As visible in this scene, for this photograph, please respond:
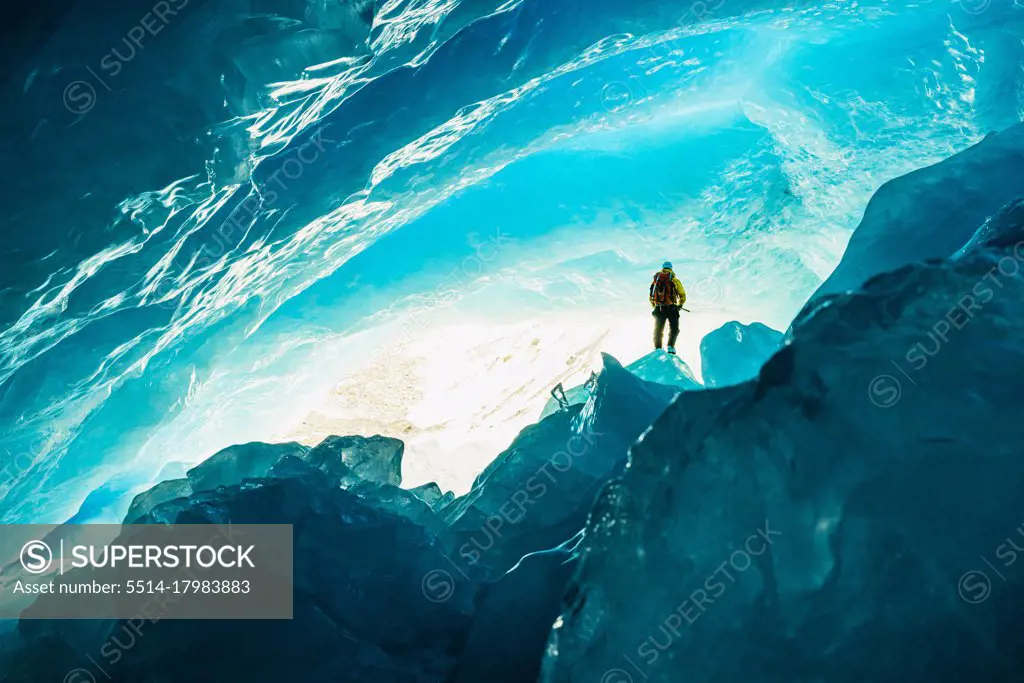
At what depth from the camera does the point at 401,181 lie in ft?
28.5

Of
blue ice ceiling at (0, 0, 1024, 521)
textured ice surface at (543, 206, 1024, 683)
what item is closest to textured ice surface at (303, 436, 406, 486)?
blue ice ceiling at (0, 0, 1024, 521)

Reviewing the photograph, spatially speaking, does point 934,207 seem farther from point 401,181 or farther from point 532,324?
point 532,324

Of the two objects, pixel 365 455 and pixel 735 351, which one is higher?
pixel 365 455

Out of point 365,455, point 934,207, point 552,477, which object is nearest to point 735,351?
point 934,207

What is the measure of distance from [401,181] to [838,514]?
719 centimetres

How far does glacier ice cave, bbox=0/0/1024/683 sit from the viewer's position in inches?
110

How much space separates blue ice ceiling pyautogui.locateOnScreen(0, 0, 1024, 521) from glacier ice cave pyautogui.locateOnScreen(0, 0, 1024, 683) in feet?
0.16

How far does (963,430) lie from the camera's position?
2.79 m

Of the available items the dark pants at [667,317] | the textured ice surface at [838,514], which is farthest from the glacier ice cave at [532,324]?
the dark pants at [667,317]

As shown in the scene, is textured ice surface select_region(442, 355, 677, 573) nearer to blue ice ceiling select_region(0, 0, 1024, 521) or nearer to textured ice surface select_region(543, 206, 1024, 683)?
textured ice surface select_region(543, 206, 1024, 683)

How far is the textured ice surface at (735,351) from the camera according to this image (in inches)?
328

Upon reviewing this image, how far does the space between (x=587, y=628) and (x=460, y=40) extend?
5753 millimetres

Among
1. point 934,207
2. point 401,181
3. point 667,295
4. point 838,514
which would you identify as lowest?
point 838,514

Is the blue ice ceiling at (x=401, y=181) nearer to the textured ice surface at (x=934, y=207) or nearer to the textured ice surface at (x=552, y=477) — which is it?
the textured ice surface at (x=934, y=207)
